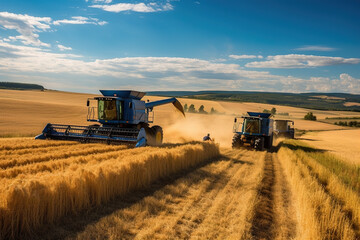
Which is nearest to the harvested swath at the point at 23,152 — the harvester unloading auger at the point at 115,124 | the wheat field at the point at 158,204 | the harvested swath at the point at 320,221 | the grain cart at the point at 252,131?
the wheat field at the point at 158,204

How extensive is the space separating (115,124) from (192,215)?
11.8 m

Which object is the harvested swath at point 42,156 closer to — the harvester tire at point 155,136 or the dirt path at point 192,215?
the dirt path at point 192,215

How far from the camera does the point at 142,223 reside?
5.61 meters

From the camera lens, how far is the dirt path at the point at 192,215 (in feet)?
17.1

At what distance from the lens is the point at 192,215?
20.2 feet

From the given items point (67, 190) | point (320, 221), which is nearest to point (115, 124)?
point (67, 190)

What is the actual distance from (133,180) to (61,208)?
2390 millimetres

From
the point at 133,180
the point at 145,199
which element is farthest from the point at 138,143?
the point at 145,199

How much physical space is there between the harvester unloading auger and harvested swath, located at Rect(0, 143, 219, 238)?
6073 millimetres

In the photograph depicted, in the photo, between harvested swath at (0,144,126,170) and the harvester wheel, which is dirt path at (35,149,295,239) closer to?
harvested swath at (0,144,126,170)

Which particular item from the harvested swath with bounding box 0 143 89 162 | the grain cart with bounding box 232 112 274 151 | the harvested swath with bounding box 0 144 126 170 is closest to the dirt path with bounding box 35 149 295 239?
the harvested swath with bounding box 0 144 126 170

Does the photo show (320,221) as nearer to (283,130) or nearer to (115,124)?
(115,124)

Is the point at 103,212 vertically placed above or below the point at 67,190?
below

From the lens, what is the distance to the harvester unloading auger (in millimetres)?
14673
